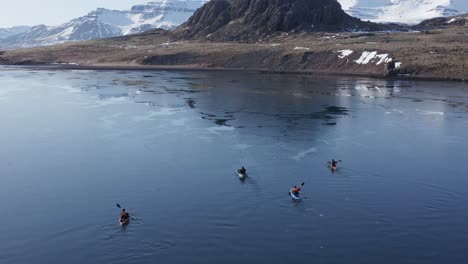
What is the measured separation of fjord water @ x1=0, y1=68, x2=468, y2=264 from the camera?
35750mm

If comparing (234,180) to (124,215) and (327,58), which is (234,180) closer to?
(124,215)

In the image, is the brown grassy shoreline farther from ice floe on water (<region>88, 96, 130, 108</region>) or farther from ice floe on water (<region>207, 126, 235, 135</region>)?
ice floe on water (<region>207, 126, 235, 135</region>)

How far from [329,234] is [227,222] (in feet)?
25.9

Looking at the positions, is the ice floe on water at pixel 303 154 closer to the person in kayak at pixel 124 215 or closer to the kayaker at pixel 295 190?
the kayaker at pixel 295 190

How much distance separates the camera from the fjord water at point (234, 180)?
117 ft

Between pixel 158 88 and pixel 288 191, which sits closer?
pixel 288 191

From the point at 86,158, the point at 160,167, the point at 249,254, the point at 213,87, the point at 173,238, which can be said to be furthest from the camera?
the point at 213,87

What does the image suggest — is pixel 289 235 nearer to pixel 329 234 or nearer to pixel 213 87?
pixel 329 234

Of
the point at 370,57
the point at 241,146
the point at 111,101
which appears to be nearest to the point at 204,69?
the point at 370,57

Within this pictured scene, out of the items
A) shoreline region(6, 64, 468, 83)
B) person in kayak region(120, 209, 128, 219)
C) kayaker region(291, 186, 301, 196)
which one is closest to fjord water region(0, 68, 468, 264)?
person in kayak region(120, 209, 128, 219)

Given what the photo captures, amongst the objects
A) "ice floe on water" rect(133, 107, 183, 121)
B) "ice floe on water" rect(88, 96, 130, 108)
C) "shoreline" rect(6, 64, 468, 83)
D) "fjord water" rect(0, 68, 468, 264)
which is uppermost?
"shoreline" rect(6, 64, 468, 83)

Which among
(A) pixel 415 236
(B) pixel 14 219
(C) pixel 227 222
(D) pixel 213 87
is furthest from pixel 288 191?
(D) pixel 213 87

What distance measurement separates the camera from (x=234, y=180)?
50031 mm

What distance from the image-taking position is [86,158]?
193 ft
